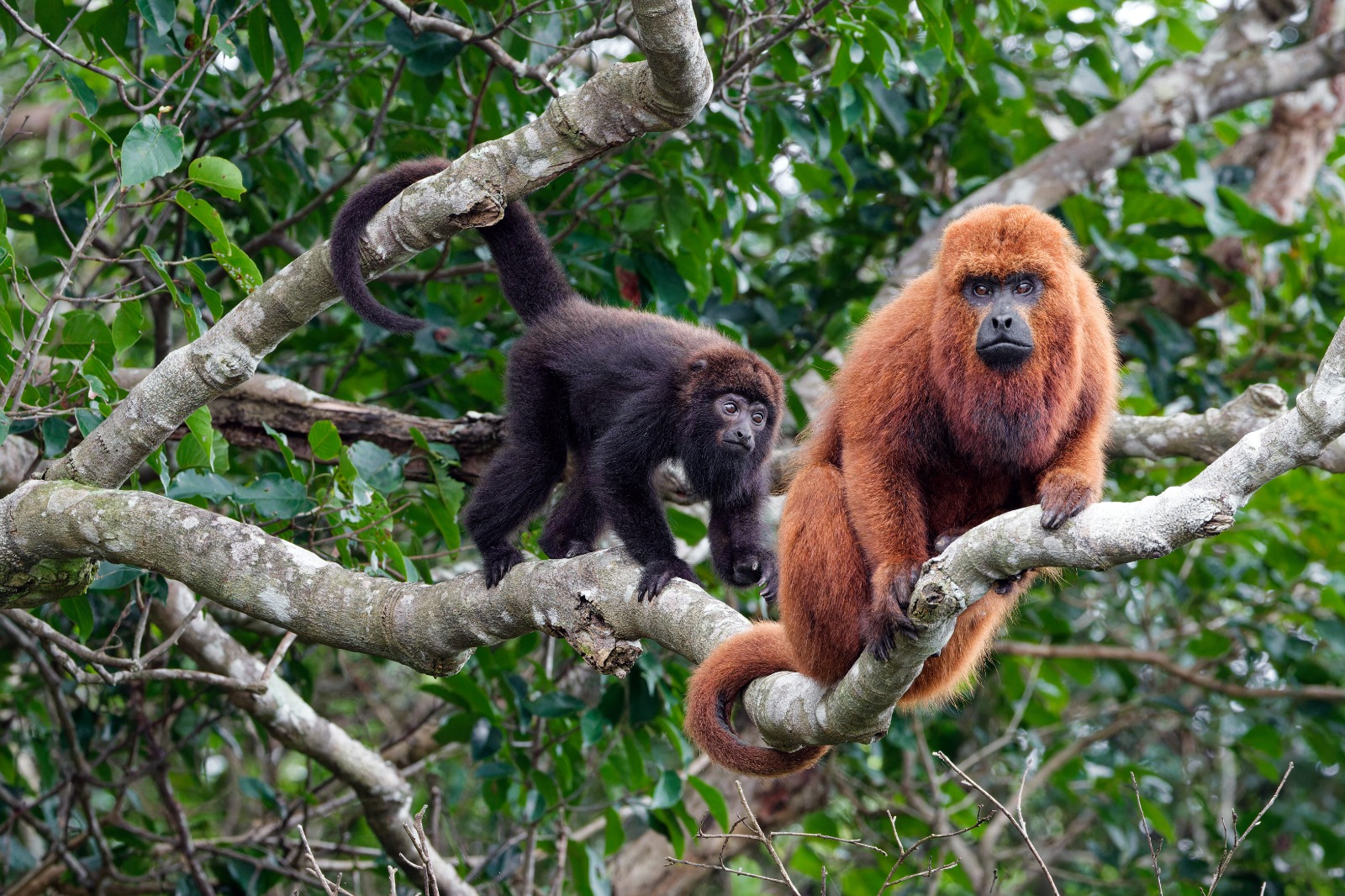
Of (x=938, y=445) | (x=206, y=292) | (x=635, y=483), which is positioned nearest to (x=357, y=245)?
(x=206, y=292)

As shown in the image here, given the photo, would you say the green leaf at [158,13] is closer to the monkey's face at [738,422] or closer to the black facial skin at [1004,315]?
the monkey's face at [738,422]

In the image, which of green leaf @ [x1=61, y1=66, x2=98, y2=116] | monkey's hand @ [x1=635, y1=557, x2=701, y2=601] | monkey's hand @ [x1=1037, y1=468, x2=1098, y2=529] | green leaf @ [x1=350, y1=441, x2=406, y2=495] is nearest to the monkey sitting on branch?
monkey's hand @ [x1=635, y1=557, x2=701, y2=601]

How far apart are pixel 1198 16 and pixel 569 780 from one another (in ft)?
26.1

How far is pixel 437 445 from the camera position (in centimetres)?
467

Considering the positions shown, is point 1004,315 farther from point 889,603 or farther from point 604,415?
point 604,415

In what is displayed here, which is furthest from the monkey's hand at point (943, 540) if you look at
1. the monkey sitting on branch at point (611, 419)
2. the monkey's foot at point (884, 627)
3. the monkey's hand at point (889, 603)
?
the monkey sitting on branch at point (611, 419)

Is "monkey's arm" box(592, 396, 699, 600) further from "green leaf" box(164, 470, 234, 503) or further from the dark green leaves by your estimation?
the dark green leaves

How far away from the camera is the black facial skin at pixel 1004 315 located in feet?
10.2

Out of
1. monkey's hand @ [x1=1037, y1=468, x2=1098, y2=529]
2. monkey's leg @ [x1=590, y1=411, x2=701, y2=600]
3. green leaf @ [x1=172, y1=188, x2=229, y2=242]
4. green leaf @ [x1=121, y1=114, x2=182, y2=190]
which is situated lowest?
monkey's leg @ [x1=590, y1=411, x2=701, y2=600]

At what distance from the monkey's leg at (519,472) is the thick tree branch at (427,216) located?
1.33 metres

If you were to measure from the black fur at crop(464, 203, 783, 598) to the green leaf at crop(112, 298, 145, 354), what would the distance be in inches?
60.6

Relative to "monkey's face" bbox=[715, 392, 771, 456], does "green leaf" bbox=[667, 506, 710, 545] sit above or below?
below

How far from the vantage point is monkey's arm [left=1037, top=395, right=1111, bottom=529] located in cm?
252

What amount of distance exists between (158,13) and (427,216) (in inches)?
54.1
